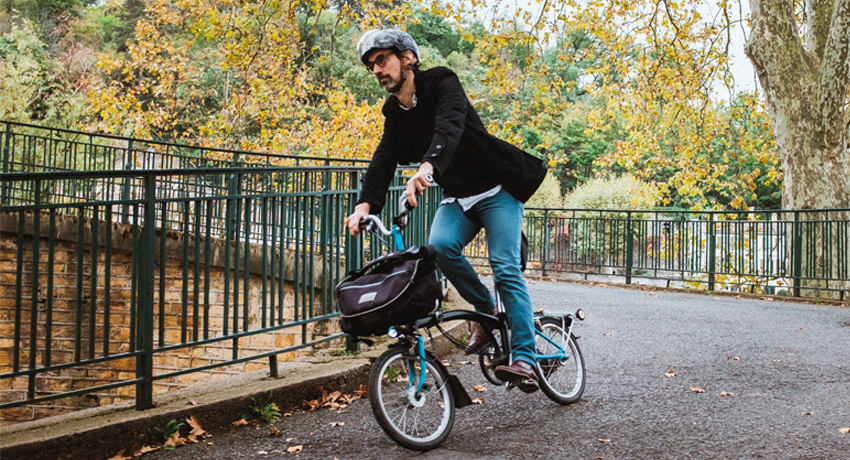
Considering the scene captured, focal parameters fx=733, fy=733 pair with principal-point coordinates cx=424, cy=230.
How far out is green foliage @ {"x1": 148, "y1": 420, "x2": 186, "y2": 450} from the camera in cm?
391

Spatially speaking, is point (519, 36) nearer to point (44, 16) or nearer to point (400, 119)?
point (400, 119)

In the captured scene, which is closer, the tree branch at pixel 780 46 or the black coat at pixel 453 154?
the black coat at pixel 453 154

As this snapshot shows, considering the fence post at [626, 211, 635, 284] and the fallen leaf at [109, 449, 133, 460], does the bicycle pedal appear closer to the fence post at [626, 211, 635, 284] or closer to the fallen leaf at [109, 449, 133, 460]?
the fallen leaf at [109, 449, 133, 460]

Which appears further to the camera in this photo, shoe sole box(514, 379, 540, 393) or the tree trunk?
the tree trunk

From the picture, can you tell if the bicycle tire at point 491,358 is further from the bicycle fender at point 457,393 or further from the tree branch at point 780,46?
the tree branch at point 780,46

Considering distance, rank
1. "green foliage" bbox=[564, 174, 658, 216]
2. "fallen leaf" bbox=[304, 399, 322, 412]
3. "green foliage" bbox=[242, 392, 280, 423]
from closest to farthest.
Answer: "green foliage" bbox=[242, 392, 280, 423]
"fallen leaf" bbox=[304, 399, 322, 412]
"green foliage" bbox=[564, 174, 658, 216]

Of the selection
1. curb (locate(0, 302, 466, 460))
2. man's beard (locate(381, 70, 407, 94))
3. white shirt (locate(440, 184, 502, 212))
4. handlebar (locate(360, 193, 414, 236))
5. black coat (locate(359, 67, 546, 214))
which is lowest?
curb (locate(0, 302, 466, 460))

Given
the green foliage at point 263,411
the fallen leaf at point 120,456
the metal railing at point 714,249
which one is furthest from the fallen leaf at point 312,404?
the metal railing at point 714,249

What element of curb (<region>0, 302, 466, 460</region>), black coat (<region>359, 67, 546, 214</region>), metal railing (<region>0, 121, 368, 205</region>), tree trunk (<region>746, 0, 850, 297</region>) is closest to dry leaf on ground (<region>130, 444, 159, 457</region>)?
curb (<region>0, 302, 466, 460</region>)

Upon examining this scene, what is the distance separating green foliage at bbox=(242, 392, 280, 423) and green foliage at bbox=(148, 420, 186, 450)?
469 millimetres

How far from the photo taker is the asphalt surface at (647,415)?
3.80 metres

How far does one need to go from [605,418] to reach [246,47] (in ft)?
44.0

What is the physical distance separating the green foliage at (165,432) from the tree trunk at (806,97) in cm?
1332

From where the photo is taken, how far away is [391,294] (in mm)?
3414
